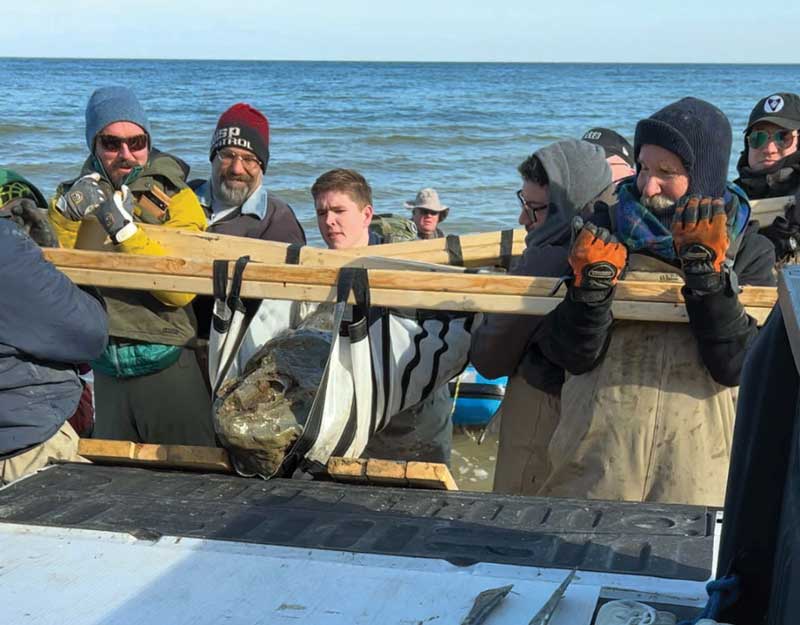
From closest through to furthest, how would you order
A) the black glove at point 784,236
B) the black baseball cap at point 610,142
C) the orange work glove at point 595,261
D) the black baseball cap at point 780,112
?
the orange work glove at point 595,261, the black glove at point 784,236, the black baseball cap at point 610,142, the black baseball cap at point 780,112

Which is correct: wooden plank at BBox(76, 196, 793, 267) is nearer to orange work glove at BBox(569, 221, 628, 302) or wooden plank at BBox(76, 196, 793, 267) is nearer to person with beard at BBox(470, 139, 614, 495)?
person with beard at BBox(470, 139, 614, 495)

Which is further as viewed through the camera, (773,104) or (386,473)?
(773,104)

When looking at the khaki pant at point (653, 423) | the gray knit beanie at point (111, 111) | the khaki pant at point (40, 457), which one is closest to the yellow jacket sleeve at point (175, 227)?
the gray knit beanie at point (111, 111)

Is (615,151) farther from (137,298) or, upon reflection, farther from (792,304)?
(792,304)

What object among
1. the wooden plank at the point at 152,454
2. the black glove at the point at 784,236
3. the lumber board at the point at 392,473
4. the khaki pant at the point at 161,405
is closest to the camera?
the lumber board at the point at 392,473

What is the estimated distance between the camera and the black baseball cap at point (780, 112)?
564 cm

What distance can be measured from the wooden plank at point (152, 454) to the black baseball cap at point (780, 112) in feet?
11.4

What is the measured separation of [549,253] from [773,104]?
2.56 metres

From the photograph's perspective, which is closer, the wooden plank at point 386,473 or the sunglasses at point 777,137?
the wooden plank at point 386,473

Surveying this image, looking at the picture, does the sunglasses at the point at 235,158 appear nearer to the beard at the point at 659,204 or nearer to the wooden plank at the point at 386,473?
the wooden plank at the point at 386,473

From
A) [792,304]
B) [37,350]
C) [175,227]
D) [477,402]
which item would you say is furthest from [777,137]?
[792,304]

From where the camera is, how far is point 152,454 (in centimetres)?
368

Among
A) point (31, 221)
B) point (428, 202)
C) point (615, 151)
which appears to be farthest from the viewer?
point (428, 202)

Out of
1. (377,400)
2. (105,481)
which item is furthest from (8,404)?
(377,400)
